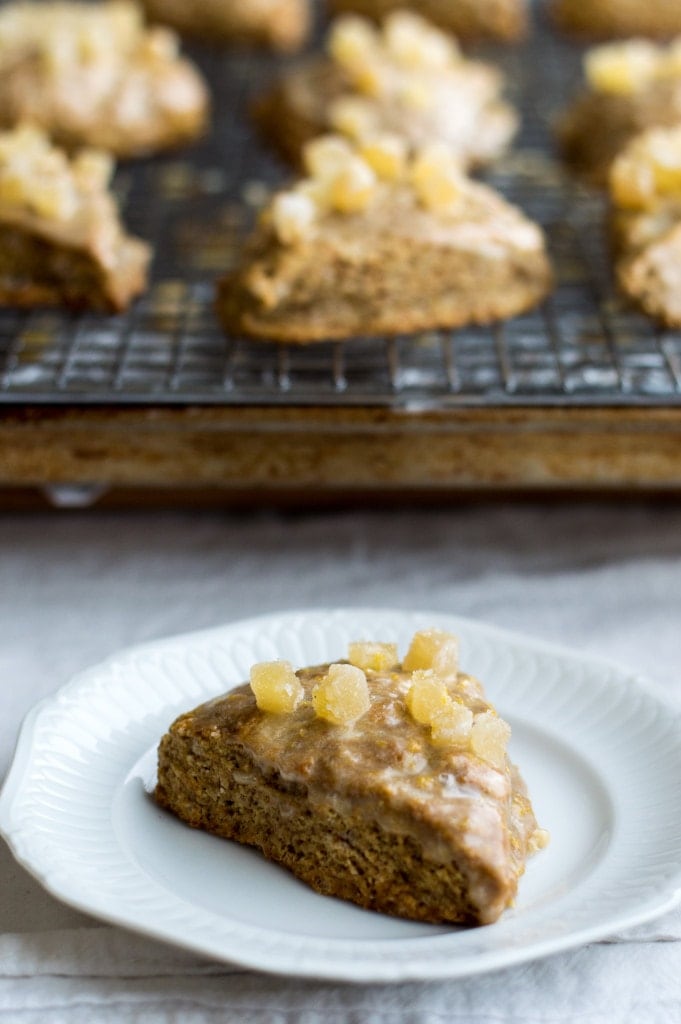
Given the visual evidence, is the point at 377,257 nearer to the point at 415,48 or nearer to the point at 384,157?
the point at 384,157

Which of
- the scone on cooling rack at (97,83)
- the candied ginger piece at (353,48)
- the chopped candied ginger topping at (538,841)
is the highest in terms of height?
the candied ginger piece at (353,48)

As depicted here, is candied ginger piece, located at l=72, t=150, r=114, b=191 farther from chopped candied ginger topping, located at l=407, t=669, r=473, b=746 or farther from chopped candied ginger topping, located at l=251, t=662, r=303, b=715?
chopped candied ginger topping, located at l=407, t=669, r=473, b=746

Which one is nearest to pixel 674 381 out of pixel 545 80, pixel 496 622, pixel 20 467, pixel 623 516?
pixel 623 516

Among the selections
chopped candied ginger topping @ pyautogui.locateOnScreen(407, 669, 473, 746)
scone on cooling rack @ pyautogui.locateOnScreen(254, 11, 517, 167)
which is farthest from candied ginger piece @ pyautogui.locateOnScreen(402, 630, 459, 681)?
scone on cooling rack @ pyautogui.locateOnScreen(254, 11, 517, 167)

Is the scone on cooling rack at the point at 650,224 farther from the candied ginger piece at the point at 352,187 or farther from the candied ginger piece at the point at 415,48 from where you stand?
the candied ginger piece at the point at 415,48

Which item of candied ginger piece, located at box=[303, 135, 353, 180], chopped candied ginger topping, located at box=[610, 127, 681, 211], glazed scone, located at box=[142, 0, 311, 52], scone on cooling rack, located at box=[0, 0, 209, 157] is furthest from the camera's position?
glazed scone, located at box=[142, 0, 311, 52]

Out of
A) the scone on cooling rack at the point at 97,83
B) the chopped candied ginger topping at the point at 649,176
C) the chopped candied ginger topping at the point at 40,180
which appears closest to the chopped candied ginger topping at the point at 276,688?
the chopped candied ginger topping at the point at 40,180
